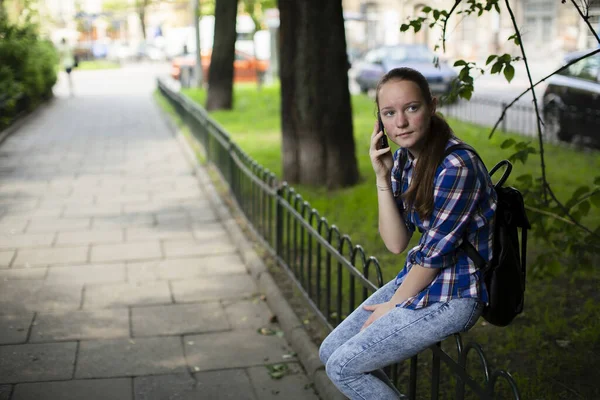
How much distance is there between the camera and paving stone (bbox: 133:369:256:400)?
4.40 m

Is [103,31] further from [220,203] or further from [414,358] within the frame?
[414,358]

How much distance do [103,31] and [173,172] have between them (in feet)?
237

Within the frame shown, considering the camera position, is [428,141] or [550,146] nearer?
[428,141]

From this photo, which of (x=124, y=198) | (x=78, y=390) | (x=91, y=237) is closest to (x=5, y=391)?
(x=78, y=390)

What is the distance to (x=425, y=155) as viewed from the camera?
291 centimetres

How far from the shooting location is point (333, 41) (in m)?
8.69

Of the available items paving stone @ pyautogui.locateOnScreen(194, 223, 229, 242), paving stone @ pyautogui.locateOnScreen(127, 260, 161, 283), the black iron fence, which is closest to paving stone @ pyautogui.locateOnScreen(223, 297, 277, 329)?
the black iron fence

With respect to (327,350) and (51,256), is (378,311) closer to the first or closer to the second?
(327,350)

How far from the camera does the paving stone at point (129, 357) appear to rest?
4.70m

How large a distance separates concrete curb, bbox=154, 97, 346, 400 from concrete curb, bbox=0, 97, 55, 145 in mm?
8031

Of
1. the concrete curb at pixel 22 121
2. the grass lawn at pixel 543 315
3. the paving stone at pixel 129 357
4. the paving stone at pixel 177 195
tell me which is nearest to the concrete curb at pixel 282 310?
the paving stone at pixel 177 195

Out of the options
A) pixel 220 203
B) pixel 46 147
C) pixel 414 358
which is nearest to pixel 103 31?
pixel 46 147

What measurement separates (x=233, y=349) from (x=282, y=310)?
0.57 meters

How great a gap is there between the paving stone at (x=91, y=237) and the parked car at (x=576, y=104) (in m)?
6.70
